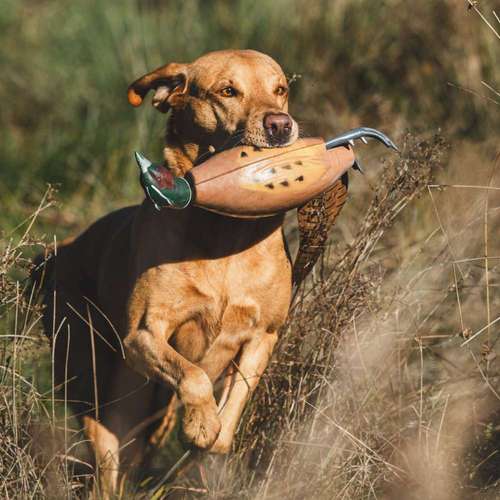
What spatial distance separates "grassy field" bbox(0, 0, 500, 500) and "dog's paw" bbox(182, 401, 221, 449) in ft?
1.18

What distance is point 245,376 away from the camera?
15.4ft

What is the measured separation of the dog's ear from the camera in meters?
5.07

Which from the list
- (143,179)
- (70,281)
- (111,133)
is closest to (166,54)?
(111,133)

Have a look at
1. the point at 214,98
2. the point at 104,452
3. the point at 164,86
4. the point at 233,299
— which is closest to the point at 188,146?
the point at 214,98

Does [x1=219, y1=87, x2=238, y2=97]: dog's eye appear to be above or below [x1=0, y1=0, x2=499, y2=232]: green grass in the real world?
above

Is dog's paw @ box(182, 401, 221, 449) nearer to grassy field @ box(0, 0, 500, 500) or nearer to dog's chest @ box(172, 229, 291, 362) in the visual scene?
grassy field @ box(0, 0, 500, 500)

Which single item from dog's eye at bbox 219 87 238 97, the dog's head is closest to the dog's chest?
the dog's head

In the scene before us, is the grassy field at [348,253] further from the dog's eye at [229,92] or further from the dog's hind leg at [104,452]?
the dog's eye at [229,92]

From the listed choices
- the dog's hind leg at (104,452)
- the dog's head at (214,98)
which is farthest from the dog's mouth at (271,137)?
the dog's hind leg at (104,452)

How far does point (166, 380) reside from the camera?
4.46 m

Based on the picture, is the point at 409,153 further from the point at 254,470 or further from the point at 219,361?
the point at 254,470

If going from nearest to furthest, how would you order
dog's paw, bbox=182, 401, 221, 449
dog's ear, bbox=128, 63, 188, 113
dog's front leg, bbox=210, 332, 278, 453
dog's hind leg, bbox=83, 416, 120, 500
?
dog's paw, bbox=182, 401, 221, 449, dog's front leg, bbox=210, 332, 278, 453, dog's hind leg, bbox=83, 416, 120, 500, dog's ear, bbox=128, 63, 188, 113

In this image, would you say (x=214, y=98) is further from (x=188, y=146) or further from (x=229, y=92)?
(x=188, y=146)

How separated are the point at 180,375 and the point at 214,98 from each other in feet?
4.27
